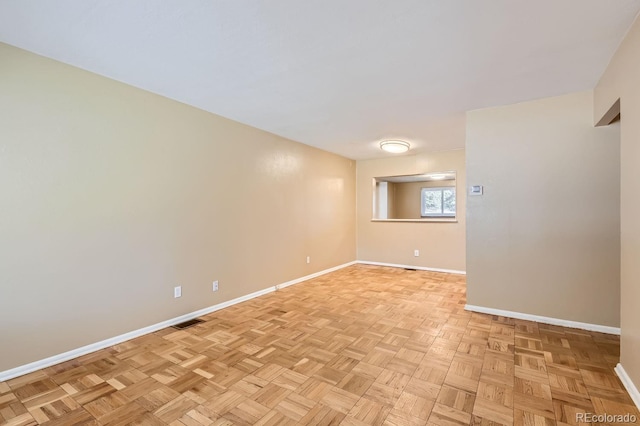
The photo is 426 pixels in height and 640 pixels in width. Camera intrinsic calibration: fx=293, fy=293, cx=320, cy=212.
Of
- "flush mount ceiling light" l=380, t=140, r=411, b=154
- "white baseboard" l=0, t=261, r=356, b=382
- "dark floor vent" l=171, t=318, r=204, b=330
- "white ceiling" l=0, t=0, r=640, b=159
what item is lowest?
"dark floor vent" l=171, t=318, r=204, b=330

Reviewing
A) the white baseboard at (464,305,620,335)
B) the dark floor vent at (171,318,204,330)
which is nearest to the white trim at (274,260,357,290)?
the dark floor vent at (171,318,204,330)

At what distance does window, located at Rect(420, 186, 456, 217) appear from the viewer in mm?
7957

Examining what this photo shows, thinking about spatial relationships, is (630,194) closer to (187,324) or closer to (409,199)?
(187,324)

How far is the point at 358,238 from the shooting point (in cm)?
614

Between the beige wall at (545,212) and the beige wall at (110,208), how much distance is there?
8.61 ft

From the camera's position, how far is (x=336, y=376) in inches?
77.0

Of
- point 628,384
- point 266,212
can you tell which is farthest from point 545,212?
point 266,212

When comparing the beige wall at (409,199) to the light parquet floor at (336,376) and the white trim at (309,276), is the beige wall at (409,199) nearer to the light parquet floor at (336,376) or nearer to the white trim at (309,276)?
the white trim at (309,276)

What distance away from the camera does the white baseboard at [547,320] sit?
2.64 metres

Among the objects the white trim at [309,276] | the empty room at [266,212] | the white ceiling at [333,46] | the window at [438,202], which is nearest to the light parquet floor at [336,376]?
the empty room at [266,212]

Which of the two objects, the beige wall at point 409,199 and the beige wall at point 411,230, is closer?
the beige wall at point 411,230

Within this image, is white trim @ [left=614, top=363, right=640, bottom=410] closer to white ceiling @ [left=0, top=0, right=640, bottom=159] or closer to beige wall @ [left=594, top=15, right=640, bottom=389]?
beige wall @ [left=594, top=15, right=640, bottom=389]

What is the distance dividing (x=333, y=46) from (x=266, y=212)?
95.9 inches

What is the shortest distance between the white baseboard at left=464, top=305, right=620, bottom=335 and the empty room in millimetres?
21
